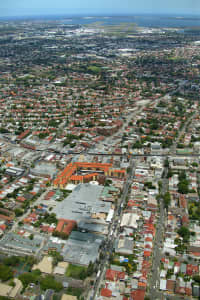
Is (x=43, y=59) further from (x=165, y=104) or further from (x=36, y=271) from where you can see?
(x=36, y=271)

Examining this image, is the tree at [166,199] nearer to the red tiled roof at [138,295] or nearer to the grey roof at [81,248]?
the grey roof at [81,248]

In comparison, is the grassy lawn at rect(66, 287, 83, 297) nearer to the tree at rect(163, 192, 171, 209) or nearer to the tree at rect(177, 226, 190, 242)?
the tree at rect(177, 226, 190, 242)

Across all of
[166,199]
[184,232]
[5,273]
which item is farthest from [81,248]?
[166,199]

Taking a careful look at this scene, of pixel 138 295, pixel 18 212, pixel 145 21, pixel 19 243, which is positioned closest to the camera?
pixel 138 295

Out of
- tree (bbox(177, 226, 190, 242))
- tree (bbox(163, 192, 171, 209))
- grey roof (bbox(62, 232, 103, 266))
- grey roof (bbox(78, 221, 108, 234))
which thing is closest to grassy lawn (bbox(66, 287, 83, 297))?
grey roof (bbox(62, 232, 103, 266))

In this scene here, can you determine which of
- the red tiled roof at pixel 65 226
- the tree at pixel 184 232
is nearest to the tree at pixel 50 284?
the red tiled roof at pixel 65 226

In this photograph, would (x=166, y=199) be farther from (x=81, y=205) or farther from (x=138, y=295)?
(x=138, y=295)

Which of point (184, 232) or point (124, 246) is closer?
point (124, 246)
